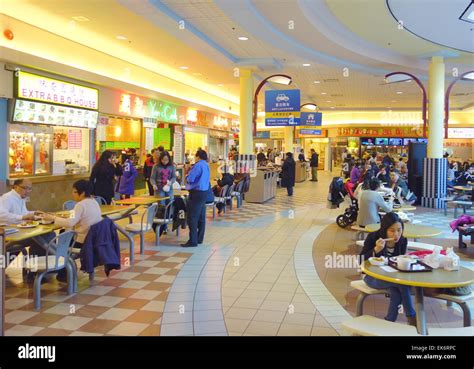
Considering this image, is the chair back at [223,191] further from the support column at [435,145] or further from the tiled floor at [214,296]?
the support column at [435,145]

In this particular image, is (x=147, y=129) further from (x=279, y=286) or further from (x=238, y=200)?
(x=279, y=286)

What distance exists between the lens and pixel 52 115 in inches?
367

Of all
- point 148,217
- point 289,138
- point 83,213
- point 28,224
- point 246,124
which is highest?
point 289,138

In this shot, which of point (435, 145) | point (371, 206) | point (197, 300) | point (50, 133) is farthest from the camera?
point (435, 145)

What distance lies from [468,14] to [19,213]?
808 cm

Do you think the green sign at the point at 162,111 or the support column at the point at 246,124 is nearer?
the support column at the point at 246,124

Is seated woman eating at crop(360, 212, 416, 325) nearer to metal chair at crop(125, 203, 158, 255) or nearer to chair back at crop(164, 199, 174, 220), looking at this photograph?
metal chair at crop(125, 203, 158, 255)

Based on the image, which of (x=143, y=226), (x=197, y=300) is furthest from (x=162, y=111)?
(x=197, y=300)

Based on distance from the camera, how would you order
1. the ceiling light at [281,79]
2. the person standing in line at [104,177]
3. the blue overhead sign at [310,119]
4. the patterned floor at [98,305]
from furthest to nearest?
the blue overhead sign at [310,119], the ceiling light at [281,79], the person standing in line at [104,177], the patterned floor at [98,305]

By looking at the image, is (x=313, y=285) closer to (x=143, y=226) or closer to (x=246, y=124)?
(x=143, y=226)

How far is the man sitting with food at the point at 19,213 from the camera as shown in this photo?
4.91 meters

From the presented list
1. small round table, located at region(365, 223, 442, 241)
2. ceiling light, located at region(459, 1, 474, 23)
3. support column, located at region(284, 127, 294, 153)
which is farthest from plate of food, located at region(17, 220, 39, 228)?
support column, located at region(284, 127, 294, 153)

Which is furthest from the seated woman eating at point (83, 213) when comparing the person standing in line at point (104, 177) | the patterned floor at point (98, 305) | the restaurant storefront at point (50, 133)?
the restaurant storefront at point (50, 133)
